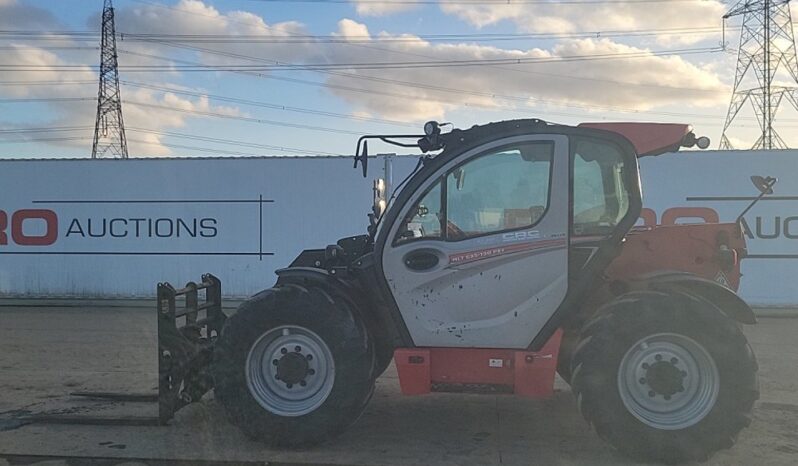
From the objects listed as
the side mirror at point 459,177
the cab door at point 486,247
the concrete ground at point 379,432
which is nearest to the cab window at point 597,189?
the cab door at point 486,247

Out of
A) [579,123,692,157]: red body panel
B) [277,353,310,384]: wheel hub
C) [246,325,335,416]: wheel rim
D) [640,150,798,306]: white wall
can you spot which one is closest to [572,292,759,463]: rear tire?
[579,123,692,157]: red body panel

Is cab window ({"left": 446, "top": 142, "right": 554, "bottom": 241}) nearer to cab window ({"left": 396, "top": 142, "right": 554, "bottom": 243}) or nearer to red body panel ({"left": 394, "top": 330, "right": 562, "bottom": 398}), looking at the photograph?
cab window ({"left": 396, "top": 142, "right": 554, "bottom": 243})

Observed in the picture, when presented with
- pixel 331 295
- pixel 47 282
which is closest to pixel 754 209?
pixel 331 295

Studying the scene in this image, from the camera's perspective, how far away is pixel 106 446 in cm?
537

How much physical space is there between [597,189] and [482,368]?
5.37 feet

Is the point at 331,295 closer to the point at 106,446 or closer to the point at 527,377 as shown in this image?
the point at 527,377

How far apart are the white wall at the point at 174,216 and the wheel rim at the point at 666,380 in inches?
420

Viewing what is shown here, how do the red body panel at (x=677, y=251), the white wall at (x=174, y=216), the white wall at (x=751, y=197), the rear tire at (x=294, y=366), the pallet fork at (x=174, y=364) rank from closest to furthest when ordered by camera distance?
the rear tire at (x=294, y=366)
the red body panel at (x=677, y=251)
the pallet fork at (x=174, y=364)
the white wall at (x=751, y=197)
the white wall at (x=174, y=216)

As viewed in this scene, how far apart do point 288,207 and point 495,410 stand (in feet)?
34.3

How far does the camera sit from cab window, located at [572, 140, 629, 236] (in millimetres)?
5250

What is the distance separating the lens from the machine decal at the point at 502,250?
5.18 metres

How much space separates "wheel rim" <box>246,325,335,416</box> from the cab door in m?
0.73

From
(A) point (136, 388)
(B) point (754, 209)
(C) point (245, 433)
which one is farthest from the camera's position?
(B) point (754, 209)

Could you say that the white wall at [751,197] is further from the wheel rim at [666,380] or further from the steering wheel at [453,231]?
the steering wheel at [453,231]
